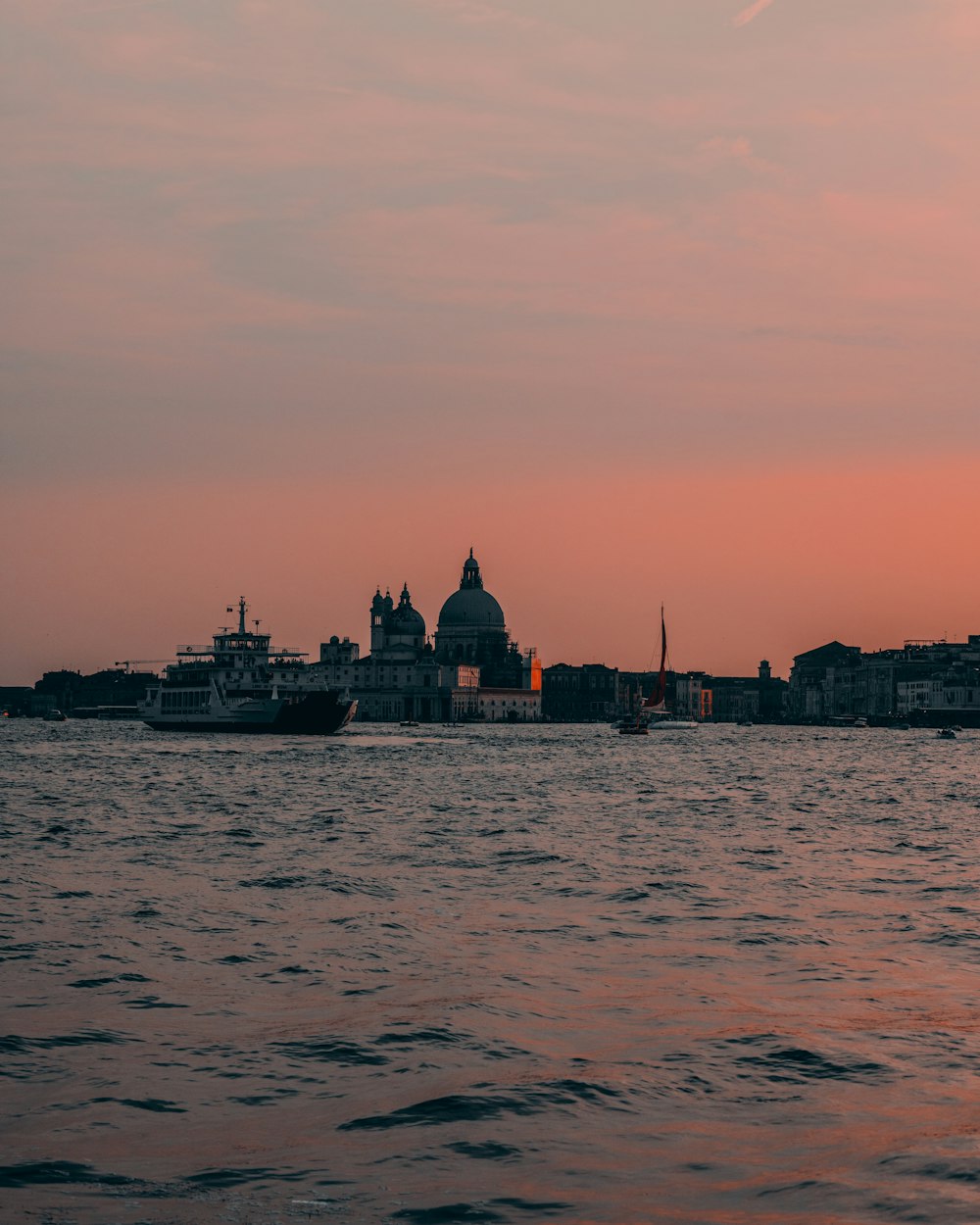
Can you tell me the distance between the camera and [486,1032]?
1179 centimetres

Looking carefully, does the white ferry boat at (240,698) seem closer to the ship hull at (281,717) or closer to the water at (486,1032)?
the ship hull at (281,717)

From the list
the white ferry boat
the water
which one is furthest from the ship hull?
the water

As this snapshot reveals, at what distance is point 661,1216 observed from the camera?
7.64 meters

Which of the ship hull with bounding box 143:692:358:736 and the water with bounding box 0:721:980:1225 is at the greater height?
the ship hull with bounding box 143:692:358:736

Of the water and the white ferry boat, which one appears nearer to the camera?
the water

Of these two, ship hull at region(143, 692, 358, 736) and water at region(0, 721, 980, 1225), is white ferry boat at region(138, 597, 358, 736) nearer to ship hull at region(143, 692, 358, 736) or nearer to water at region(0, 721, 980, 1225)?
ship hull at region(143, 692, 358, 736)

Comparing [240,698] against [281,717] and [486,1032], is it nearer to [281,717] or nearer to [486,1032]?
[281,717]

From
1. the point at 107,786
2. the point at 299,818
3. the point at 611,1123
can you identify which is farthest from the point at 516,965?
the point at 107,786

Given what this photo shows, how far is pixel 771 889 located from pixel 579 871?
3.33 meters

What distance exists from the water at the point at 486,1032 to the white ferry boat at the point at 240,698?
275ft

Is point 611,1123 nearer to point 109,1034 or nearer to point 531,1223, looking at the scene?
point 531,1223

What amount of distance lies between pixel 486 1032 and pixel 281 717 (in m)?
99.1

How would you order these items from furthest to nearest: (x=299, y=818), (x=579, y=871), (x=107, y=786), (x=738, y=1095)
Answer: (x=107, y=786) < (x=299, y=818) < (x=579, y=871) < (x=738, y=1095)

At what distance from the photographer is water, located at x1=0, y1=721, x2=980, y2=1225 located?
8.12m
